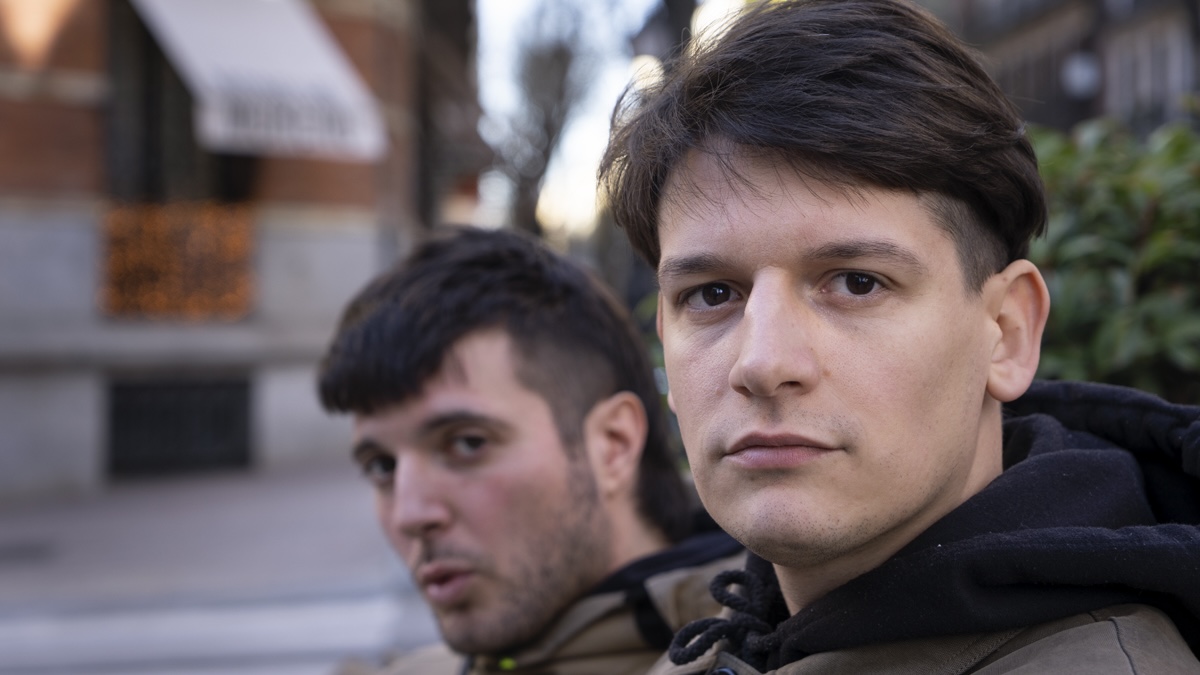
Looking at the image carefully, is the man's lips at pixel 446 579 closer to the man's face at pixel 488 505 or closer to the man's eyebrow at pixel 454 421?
the man's face at pixel 488 505

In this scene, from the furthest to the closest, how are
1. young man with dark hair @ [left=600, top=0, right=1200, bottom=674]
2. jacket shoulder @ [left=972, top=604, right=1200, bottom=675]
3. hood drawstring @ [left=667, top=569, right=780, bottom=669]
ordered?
hood drawstring @ [left=667, top=569, right=780, bottom=669], young man with dark hair @ [left=600, top=0, right=1200, bottom=674], jacket shoulder @ [left=972, top=604, right=1200, bottom=675]

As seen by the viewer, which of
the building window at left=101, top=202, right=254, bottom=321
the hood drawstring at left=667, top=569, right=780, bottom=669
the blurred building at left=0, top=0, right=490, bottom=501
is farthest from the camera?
the building window at left=101, top=202, right=254, bottom=321

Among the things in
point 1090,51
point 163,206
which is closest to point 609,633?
point 163,206

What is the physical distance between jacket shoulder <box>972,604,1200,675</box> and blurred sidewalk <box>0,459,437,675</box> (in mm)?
5163

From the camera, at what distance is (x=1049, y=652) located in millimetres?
1147

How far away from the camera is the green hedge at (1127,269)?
236 centimetres

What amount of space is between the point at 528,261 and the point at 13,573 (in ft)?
22.2

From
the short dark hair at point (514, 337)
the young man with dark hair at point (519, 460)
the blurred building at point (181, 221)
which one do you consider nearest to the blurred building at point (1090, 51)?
the blurred building at point (181, 221)

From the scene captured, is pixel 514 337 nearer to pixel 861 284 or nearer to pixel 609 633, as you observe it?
pixel 609 633

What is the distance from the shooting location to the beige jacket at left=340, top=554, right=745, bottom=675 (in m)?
2.01

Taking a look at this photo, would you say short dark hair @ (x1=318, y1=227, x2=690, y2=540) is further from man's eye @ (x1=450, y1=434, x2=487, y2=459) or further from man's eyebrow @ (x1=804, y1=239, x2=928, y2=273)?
man's eyebrow @ (x1=804, y1=239, x2=928, y2=273)

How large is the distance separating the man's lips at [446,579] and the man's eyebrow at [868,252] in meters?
1.24

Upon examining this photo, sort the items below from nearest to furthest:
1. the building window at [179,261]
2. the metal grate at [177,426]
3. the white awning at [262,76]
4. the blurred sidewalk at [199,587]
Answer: the blurred sidewalk at [199,587], the white awning at [262,76], the building window at [179,261], the metal grate at [177,426]

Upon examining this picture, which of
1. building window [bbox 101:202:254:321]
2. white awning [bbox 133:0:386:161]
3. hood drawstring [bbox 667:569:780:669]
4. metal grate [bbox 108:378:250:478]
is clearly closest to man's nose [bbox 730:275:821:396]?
hood drawstring [bbox 667:569:780:669]
